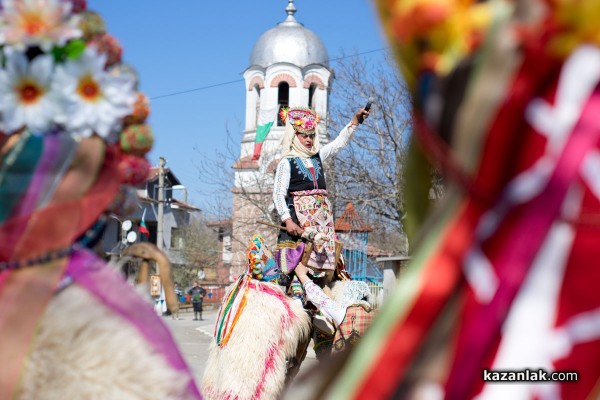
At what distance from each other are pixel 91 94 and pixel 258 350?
9.99ft

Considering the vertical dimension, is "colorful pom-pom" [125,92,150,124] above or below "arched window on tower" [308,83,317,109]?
below

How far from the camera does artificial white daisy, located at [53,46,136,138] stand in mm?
2645

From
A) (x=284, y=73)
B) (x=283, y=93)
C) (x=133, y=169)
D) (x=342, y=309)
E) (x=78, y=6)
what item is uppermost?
(x=284, y=73)

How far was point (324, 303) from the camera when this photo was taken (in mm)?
5875

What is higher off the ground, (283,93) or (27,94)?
(283,93)

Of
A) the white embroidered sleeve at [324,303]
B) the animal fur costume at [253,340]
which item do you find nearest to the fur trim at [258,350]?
the animal fur costume at [253,340]

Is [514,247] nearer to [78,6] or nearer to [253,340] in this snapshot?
[78,6]

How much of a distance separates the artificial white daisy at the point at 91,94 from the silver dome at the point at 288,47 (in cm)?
4622

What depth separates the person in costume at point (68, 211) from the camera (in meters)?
2.34

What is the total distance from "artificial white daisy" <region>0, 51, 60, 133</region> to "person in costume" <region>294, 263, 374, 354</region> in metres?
3.47

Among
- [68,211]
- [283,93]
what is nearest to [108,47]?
[68,211]

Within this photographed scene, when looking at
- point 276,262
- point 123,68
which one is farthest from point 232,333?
point 123,68

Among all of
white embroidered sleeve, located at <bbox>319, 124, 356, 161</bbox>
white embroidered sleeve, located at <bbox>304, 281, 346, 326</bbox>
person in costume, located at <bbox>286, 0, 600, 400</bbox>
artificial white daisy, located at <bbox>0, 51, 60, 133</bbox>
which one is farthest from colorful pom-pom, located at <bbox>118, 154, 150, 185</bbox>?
white embroidered sleeve, located at <bbox>319, 124, 356, 161</bbox>

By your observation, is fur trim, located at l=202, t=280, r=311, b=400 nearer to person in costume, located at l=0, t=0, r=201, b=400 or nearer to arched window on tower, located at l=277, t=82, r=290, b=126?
person in costume, located at l=0, t=0, r=201, b=400
